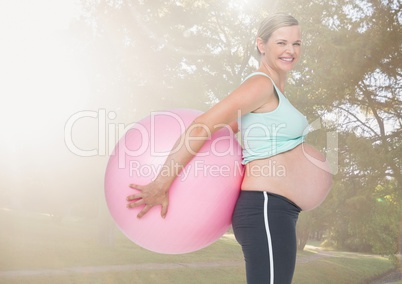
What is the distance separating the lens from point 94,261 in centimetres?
1409

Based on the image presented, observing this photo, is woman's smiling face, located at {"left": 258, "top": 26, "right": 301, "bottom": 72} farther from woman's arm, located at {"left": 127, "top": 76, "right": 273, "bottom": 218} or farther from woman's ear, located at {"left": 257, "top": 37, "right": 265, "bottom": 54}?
woman's arm, located at {"left": 127, "top": 76, "right": 273, "bottom": 218}

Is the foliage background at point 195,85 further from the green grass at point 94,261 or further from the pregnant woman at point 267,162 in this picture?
the pregnant woman at point 267,162

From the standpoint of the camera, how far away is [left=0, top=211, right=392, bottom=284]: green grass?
12.4 m

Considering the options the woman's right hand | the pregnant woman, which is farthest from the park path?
the pregnant woman

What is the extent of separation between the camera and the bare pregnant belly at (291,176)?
91.0 inches

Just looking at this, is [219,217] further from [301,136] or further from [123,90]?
[123,90]

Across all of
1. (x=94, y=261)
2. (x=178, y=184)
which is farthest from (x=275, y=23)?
(x=94, y=261)

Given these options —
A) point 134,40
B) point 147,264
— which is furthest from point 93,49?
point 147,264

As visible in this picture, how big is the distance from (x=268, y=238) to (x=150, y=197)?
680 millimetres

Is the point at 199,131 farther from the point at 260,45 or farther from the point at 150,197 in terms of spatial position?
the point at 260,45

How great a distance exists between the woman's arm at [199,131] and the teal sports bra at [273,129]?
0.07 meters

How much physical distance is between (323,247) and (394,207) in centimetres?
2453

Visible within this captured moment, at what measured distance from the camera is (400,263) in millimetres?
19969

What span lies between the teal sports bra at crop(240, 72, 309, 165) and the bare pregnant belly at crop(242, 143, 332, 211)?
4 cm
